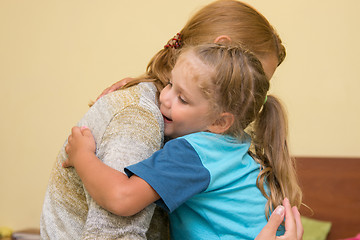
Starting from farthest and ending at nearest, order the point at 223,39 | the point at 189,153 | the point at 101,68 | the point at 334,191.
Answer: the point at 101,68, the point at 334,191, the point at 223,39, the point at 189,153

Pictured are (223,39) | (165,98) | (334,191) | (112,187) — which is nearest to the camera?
(112,187)

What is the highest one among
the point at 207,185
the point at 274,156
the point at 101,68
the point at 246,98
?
the point at 246,98

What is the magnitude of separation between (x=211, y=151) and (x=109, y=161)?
246mm

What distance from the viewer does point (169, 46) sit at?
4.06 feet

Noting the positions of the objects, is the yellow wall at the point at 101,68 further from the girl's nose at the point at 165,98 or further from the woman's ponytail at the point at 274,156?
the girl's nose at the point at 165,98

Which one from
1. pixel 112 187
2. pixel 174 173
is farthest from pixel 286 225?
pixel 112 187

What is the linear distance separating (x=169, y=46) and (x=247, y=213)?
50 cm

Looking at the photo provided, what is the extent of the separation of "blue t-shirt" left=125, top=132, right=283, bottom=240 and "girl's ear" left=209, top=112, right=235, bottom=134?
0.08 feet

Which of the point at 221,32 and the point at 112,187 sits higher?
the point at 221,32

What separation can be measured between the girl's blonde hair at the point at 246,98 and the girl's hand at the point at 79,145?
0.28 m

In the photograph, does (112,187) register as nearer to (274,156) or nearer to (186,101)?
(186,101)

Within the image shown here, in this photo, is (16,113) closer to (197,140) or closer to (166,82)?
(166,82)

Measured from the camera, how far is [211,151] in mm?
982

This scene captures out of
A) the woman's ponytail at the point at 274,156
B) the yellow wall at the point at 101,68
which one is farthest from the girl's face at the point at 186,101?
the yellow wall at the point at 101,68
